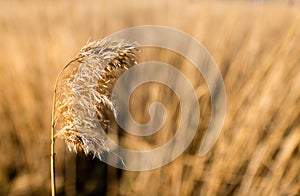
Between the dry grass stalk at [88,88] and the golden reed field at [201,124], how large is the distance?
43 cm

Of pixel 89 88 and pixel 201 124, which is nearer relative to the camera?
pixel 89 88

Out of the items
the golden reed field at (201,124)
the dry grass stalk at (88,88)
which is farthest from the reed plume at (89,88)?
the golden reed field at (201,124)

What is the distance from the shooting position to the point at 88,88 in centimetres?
39

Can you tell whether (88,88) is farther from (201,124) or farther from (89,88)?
(201,124)

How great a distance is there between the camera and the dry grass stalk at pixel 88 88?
386 millimetres

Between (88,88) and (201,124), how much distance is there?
23.6 inches

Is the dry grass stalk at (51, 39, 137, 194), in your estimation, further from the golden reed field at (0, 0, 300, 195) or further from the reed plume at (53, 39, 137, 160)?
the golden reed field at (0, 0, 300, 195)

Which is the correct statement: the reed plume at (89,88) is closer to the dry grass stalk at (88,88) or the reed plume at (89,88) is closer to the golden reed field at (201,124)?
the dry grass stalk at (88,88)

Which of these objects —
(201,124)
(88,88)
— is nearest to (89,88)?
(88,88)

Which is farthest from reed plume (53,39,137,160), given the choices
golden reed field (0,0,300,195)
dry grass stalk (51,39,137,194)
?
golden reed field (0,0,300,195)

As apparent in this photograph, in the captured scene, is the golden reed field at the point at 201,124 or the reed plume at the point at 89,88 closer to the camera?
the reed plume at the point at 89,88

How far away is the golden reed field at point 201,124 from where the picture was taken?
808 millimetres

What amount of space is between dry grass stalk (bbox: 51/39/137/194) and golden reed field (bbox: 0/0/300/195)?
0.43 meters

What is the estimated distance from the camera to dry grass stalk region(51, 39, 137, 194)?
0.39 meters
